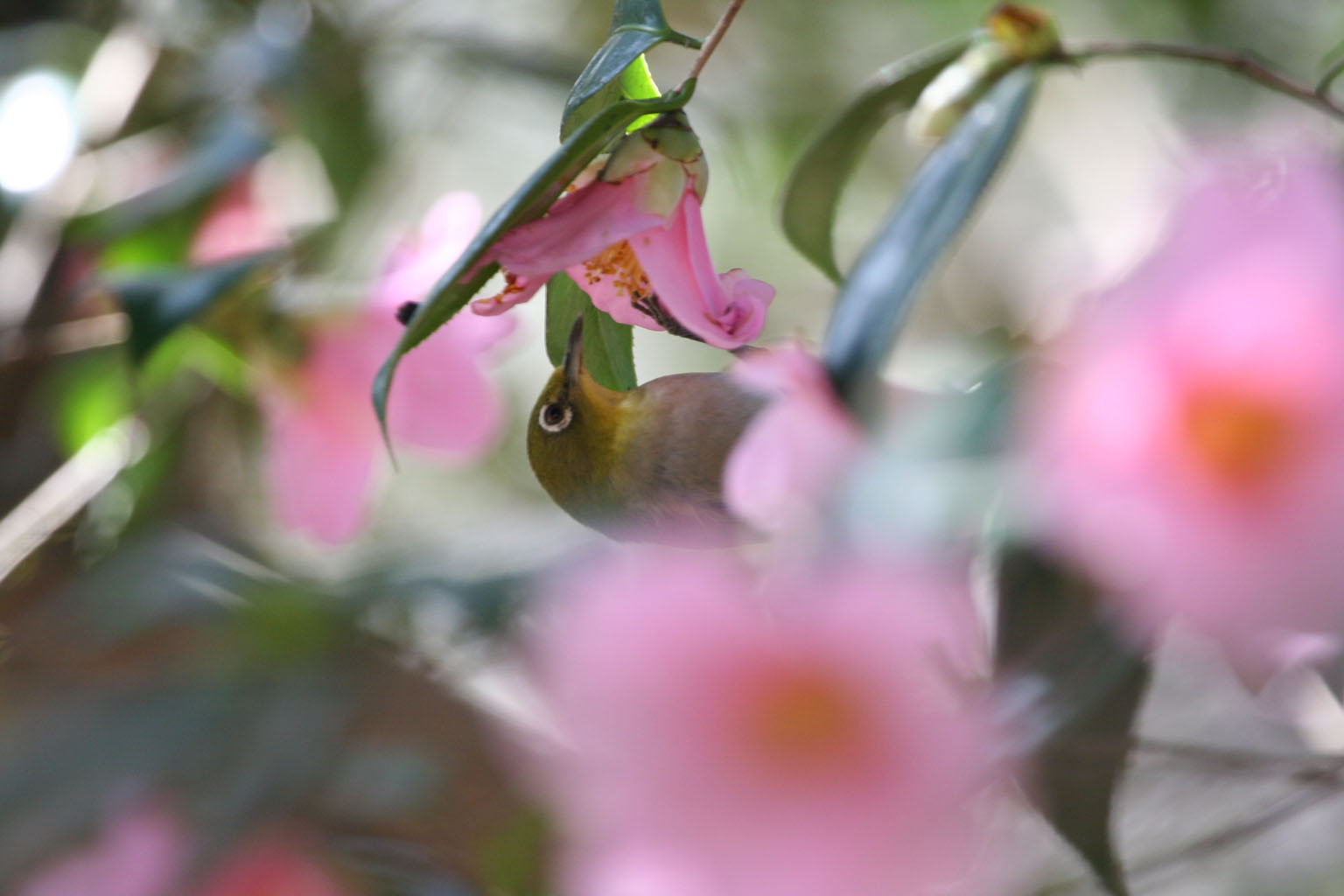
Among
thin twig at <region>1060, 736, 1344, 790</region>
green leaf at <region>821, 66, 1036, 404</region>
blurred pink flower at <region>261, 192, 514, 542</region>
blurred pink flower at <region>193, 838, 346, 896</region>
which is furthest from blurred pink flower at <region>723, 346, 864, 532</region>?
blurred pink flower at <region>193, 838, 346, 896</region>

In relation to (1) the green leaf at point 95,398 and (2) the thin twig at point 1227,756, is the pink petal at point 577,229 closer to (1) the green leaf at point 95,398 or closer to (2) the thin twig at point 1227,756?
(2) the thin twig at point 1227,756

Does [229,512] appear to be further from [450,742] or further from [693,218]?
[693,218]

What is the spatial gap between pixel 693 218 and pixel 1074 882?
13.6 inches

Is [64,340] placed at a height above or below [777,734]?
below

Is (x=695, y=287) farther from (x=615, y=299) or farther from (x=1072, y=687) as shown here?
(x=1072, y=687)

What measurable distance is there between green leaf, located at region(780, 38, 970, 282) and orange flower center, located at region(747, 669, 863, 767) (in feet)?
0.71

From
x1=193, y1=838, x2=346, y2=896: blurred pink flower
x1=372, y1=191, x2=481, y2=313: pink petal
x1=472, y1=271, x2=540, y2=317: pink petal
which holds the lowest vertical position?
x1=193, y1=838, x2=346, y2=896: blurred pink flower

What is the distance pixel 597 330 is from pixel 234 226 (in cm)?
59

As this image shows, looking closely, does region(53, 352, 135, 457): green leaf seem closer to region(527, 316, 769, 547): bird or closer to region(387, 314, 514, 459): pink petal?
region(387, 314, 514, 459): pink petal

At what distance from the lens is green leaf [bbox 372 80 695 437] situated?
0.29m

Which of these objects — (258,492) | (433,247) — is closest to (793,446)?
(433,247)

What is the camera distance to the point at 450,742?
85 centimetres

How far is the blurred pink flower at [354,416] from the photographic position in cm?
61

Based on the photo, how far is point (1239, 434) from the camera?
0.77ft
